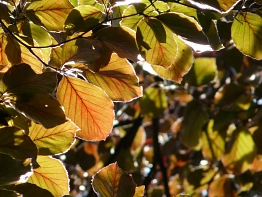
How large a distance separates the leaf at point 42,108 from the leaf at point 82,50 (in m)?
0.08

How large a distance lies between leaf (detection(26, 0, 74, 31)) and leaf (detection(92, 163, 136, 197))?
0.26 metres

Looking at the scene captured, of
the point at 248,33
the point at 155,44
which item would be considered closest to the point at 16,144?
the point at 155,44

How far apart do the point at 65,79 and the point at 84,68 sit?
4cm

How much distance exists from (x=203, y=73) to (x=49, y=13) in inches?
32.3

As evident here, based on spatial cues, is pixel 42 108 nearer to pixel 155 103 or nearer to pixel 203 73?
pixel 203 73

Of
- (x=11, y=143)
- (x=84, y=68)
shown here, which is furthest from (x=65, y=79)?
(x=11, y=143)

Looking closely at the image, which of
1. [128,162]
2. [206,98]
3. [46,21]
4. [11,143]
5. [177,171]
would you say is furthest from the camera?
[177,171]

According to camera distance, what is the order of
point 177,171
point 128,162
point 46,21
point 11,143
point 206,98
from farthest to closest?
point 177,171 → point 128,162 → point 206,98 → point 46,21 → point 11,143

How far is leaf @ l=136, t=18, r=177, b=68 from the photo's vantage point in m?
0.85

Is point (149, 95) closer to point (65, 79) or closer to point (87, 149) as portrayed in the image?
point (87, 149)

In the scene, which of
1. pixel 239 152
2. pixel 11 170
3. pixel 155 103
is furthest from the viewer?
pixel 155 103

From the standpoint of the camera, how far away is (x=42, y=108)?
78 cm

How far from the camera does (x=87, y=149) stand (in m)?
2.12

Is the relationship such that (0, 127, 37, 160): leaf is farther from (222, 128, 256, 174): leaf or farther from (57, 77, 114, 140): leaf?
(222, 128, 256, 174): leaf
